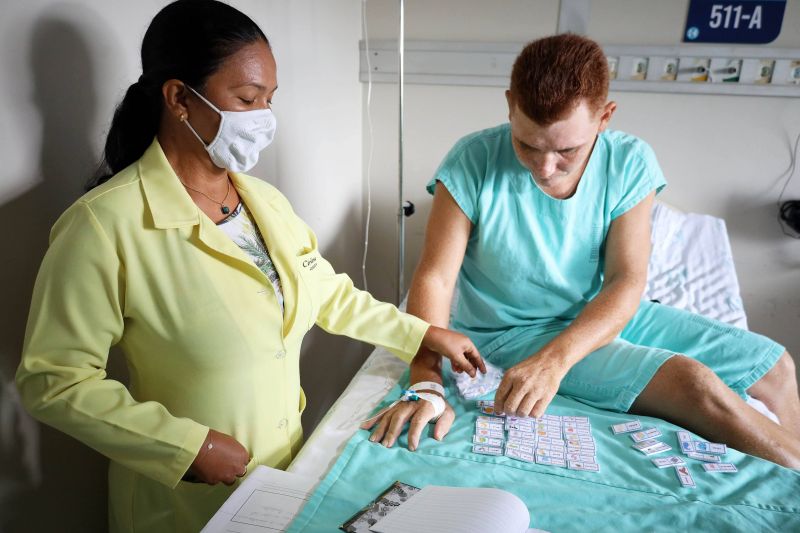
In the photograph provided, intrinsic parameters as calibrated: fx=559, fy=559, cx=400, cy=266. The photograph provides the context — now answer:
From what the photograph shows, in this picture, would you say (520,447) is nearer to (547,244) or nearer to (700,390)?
(700,390)

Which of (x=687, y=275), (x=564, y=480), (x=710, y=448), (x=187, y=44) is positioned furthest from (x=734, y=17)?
(x=187, y=44)

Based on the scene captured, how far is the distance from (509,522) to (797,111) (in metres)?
2.17

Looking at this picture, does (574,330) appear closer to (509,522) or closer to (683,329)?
(683,329)

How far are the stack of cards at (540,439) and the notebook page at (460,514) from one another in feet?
0.67

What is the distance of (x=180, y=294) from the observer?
0.90 m

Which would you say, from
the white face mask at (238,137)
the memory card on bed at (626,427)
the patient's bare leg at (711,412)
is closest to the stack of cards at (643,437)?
the memory card on bed at (626,427)

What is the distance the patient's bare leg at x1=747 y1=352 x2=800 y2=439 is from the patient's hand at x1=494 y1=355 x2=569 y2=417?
0.62m

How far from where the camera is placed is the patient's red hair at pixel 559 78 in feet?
3.90

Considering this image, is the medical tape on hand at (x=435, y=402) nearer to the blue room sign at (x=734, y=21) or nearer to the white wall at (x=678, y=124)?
the white wall at (x=678, y=124)

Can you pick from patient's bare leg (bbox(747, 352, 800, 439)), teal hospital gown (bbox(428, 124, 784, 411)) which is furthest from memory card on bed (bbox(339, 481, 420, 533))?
patient's bare leg (bbox(747, 352, 800, 439))

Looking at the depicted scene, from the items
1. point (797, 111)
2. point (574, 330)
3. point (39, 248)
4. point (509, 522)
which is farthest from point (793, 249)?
point (39, 248)

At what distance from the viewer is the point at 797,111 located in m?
2.16

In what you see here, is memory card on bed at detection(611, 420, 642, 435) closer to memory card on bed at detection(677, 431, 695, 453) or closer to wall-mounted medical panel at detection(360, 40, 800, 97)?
memory card on bed at detection(677, 431, 695, 453)

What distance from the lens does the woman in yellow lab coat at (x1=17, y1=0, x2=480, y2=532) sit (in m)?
0.80
